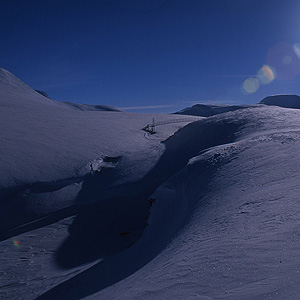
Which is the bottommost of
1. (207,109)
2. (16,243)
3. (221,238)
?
(16,243)

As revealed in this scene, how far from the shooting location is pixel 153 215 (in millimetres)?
6727

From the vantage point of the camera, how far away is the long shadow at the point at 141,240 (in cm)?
436

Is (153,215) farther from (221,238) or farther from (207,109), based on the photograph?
(207,109)

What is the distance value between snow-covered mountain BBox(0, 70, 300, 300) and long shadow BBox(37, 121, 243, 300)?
0.04 metres

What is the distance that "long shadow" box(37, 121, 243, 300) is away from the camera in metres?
4.36

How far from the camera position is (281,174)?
4613mm

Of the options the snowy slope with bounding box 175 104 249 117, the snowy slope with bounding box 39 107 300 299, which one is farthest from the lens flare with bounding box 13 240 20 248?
the snowy slope with bounding box 175 104 249 117

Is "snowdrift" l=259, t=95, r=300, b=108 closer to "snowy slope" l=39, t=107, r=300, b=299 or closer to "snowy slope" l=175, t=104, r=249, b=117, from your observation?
"snowy slope" l=175, t=104, r=249, b=117

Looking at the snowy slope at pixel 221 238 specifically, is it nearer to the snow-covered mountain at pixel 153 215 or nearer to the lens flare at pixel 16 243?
the snow-covered mountain at pixel 153 215

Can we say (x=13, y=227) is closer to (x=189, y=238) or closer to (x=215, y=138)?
(x=189, y=238)

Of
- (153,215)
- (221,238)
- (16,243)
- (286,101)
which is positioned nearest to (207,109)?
(286,101)

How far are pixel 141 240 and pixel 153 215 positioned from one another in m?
1.02

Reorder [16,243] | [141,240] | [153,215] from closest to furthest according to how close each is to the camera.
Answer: [141,240] < [153,215] < [16,243]

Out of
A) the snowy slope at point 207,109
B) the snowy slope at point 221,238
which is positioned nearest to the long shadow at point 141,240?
the snowy slope at point 221,238
